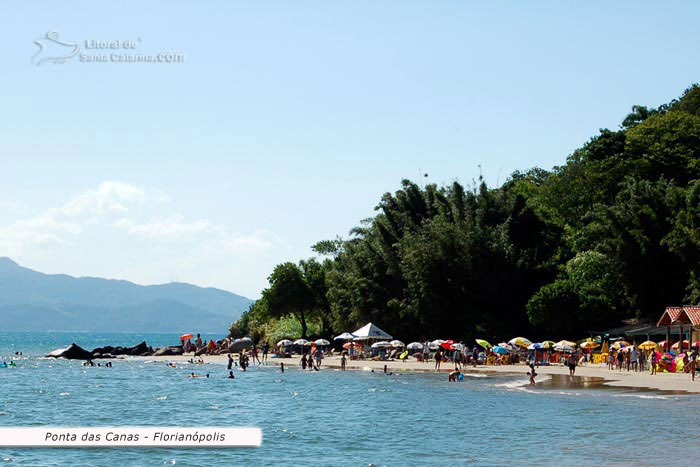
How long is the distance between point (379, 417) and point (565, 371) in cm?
2075

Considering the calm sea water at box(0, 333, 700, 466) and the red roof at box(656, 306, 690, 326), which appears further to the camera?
the red roof at box(656, 306, 690, 326)

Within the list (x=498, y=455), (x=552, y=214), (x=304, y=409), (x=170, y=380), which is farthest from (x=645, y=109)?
(x=498, y=455)

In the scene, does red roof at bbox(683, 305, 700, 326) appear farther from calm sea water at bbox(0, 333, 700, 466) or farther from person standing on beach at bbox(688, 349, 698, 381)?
calm sea water at bbox(0, 333, 700, 466)

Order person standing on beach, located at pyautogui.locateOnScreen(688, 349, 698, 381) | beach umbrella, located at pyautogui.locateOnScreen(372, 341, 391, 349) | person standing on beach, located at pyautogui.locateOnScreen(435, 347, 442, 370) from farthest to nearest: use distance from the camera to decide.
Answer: beach umbrella, located at pyautogui.locateOnScreen(372, 341, 391, 349), person standing on beach, located at pyautogui.locateOnScreen(435, 347, 442, 370), person standing on beach, located at pyautogui.locateOnScreen(688, 349, 698, 381)

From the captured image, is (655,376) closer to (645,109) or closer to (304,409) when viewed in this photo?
(304,409)

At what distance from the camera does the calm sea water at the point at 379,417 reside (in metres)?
25.5

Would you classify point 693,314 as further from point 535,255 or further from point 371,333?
point 371,333

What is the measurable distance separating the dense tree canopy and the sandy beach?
587 centimetres

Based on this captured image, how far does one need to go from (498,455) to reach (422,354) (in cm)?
3917

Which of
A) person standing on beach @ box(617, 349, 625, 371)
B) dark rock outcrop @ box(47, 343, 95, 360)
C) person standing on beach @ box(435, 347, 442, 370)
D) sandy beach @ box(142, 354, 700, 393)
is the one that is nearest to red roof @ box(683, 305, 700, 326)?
sandy beach @ box(142, 354, 700, 393)
